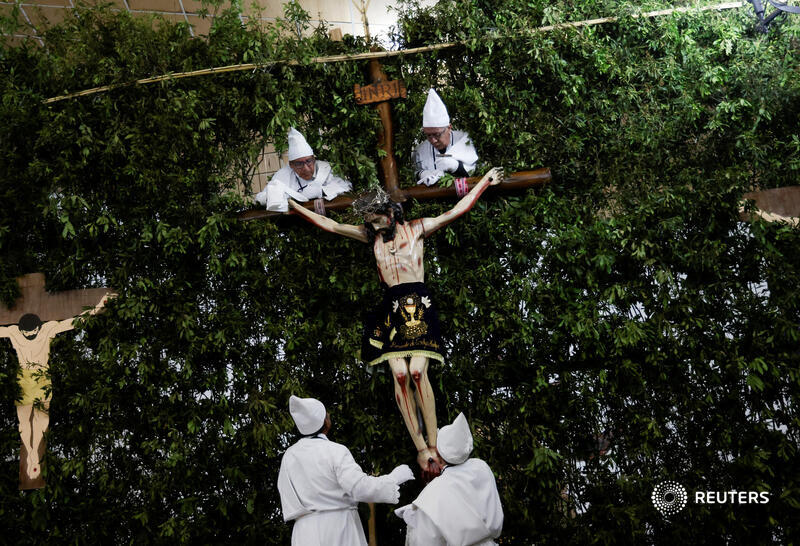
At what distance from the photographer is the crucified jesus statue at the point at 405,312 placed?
407 centimetres

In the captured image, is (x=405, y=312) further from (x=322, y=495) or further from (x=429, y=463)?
(x=322, y=495)

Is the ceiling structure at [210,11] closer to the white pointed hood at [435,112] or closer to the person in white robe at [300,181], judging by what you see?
the white pointed hood at [435,112]

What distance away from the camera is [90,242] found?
15.3 ft

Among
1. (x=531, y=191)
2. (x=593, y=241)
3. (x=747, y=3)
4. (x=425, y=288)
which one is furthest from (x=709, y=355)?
(x=747, y=3)

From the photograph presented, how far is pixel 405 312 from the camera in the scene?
4.11 metres

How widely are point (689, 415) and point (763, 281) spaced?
98 centimetres

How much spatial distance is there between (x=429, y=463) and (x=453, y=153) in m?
1.90

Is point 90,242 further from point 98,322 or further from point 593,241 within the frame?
point 593,241

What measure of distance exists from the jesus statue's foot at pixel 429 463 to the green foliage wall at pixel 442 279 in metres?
0.32

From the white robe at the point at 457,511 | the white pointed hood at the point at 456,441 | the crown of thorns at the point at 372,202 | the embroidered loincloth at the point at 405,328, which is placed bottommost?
the white robe at the point at 457,511

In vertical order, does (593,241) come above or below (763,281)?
above

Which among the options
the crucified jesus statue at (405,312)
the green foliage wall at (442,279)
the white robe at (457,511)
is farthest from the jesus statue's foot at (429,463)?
the white robe at (457,511)


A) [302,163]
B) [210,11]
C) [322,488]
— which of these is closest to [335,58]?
[302,163]

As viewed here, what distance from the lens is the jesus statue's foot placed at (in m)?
4.04
